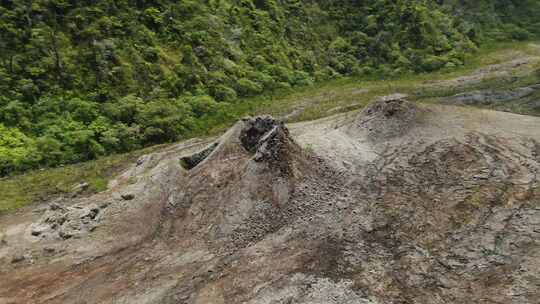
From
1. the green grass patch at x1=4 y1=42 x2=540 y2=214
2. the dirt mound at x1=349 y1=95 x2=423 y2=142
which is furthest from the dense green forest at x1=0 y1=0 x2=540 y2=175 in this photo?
the dirt mound at x1=349 y1=95 x2=423 y2=142

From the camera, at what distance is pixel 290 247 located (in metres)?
16.4

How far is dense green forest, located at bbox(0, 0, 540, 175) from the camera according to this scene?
32812mm

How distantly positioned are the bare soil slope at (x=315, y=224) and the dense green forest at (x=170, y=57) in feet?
34.4

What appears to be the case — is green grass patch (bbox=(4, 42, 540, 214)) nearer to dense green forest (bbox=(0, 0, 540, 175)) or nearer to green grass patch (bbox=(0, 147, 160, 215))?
green grass patch (bbox=(0, 147, 160, 215))

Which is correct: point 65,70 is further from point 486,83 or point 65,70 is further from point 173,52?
point 486,83

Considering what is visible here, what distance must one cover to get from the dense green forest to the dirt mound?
53.6 feet

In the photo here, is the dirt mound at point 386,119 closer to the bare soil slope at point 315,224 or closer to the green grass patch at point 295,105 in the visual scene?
the bare soil slope at point 315,224

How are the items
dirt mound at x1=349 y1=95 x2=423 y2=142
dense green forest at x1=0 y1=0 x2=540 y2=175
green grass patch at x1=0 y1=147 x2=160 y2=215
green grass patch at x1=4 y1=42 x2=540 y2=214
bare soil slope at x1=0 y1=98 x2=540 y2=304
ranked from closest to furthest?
bare soil slope at x1=0 y1=98 x2=540 y2=304
dirt mound at x1=349 y1=95 x2=423 y2=142
green grass patch at x1=0 y1=147 x2=160 y2=215
green grass patch at x1=4 y1=42 x2=540 y2=214
dense green forest at x1=0 y1=0 x2=540 y2=175

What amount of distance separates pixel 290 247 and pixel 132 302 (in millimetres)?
5704

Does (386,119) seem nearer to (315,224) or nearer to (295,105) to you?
(315,224)

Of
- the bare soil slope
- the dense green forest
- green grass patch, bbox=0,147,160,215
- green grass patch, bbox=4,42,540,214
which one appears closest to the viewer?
the bare soil slope

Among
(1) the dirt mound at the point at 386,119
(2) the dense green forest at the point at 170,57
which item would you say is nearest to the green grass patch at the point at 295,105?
(2) the dense green forest at the point at 170,57

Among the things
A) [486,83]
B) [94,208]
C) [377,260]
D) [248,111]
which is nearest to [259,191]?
[377,260]

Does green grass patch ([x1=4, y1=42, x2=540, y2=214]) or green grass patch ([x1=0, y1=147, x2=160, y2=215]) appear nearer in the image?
green grass patch ([x1=0, y1=147, x2=160, y2=215])
